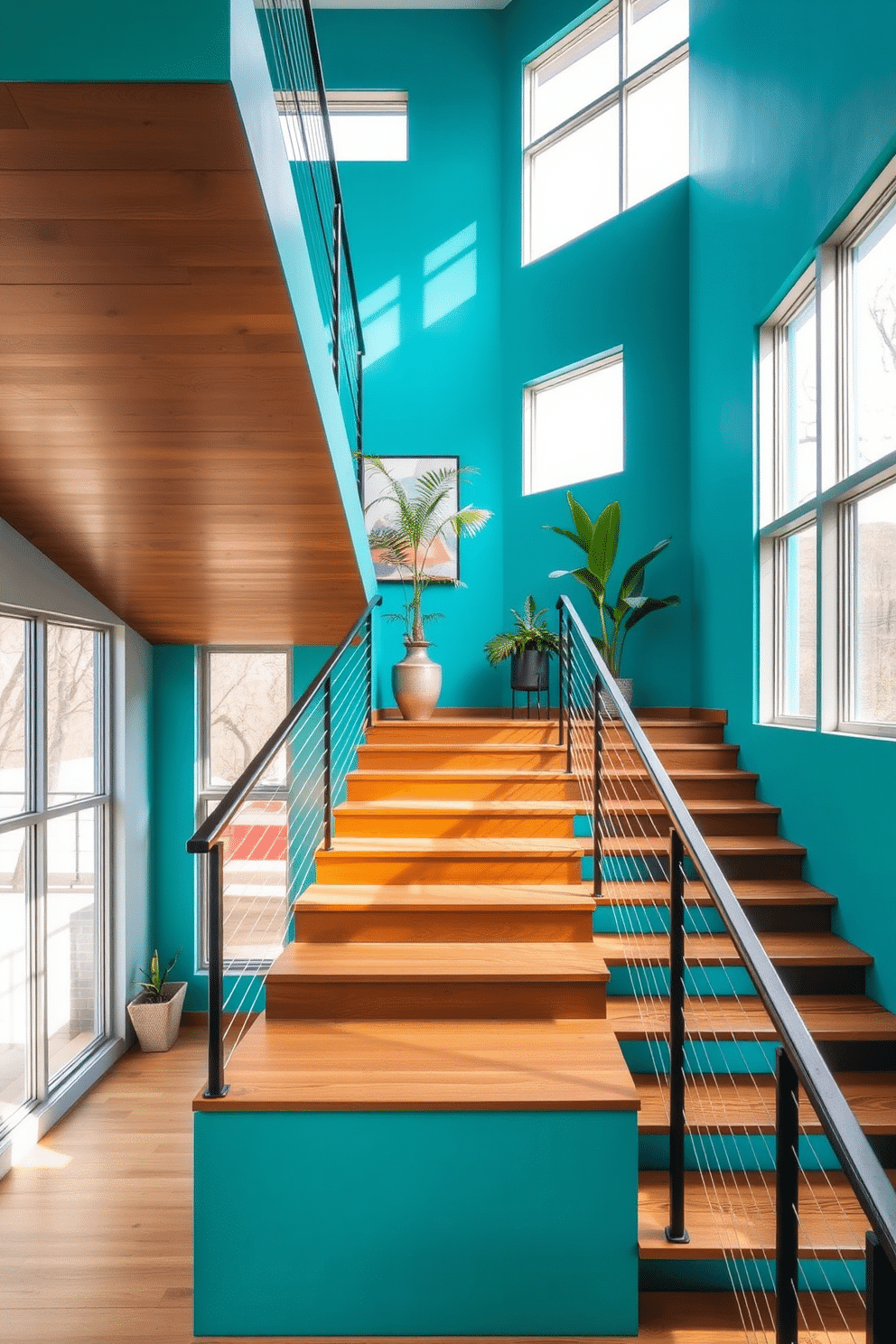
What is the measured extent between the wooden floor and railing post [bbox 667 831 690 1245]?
218mm

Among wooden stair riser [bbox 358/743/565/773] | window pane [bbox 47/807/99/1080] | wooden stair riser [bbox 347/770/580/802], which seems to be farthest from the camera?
window pane [bbox 47/807/99/1080]

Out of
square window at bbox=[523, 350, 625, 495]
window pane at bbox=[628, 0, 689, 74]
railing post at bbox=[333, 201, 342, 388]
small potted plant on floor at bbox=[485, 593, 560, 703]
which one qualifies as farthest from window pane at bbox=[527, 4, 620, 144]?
small potted plant on floor at bbox=[485, 593, 560, 703]

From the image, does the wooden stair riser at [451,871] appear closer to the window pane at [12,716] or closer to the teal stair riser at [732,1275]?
the teal stair riser at [732,1275]

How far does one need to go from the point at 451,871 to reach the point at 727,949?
3.49 feet

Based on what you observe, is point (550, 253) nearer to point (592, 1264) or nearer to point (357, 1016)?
point (357, 1016)

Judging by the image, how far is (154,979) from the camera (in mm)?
5996

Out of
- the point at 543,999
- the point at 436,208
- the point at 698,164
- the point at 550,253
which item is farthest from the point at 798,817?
the point at 436,208

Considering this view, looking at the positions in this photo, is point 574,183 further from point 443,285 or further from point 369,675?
point 369,675

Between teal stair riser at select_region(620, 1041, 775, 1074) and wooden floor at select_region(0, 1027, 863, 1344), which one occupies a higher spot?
teal stair riser at select_region(620, 1041, 775, 1074)

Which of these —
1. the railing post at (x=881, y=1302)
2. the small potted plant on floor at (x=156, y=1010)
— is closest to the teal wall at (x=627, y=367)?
the small potted plant on floor at (x=156, y=1010)

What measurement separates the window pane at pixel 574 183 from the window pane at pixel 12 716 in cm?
450

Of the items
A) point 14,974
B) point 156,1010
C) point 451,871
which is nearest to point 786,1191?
point 451,871

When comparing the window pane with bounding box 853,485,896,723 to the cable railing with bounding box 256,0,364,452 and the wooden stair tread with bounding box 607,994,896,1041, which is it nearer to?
the wooden stair tread with bounding box 607,994,896,1041

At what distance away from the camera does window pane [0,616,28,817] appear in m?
4.65
